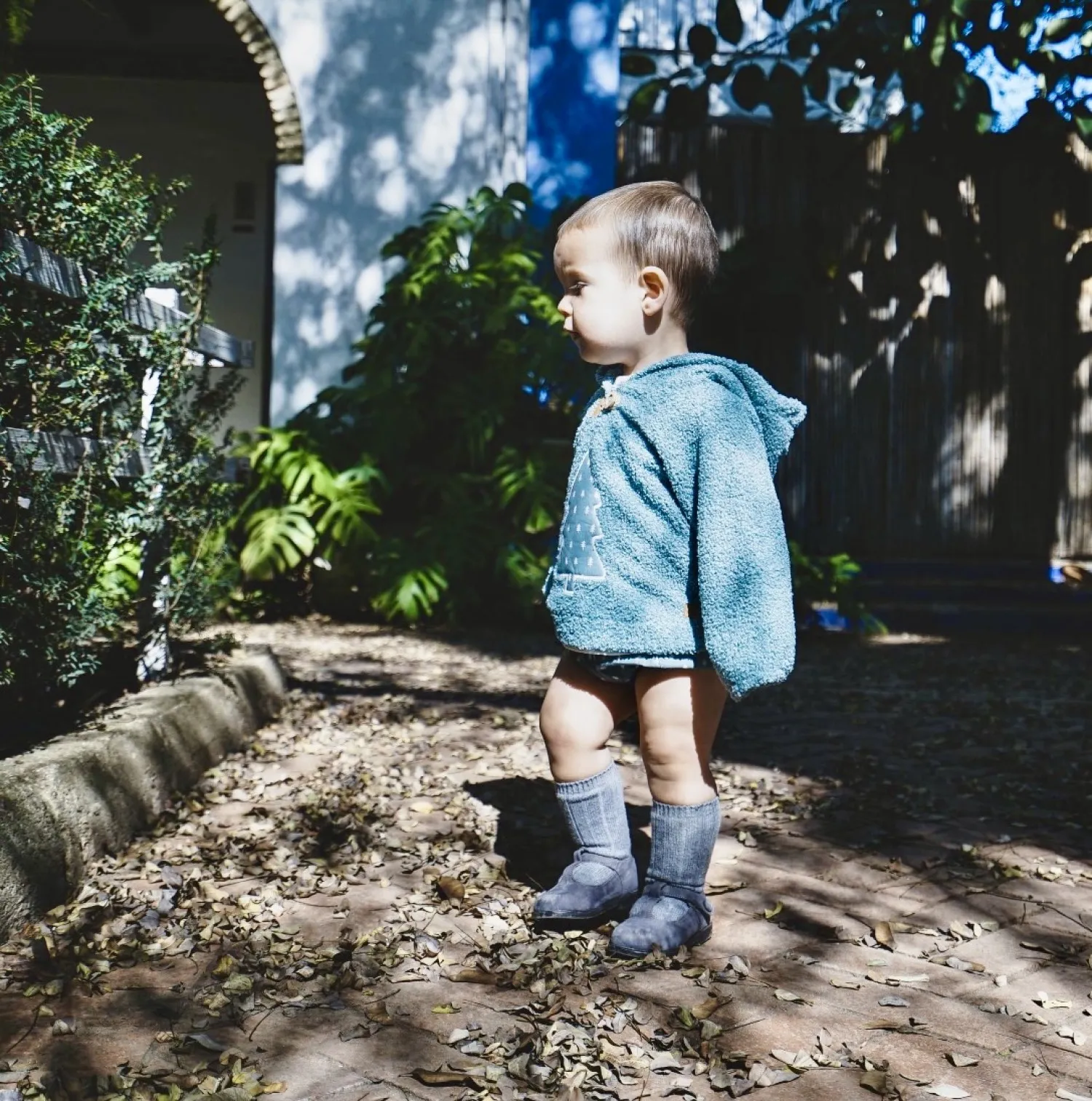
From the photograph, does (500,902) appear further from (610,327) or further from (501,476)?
(501,476)

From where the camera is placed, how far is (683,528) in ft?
7.76

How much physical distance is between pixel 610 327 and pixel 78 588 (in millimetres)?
1491

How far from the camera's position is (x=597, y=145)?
745cm

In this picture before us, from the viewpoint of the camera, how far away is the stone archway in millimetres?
7191

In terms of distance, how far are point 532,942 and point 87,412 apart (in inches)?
69.7

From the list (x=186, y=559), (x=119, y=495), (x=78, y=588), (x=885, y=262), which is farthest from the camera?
(x=885, y=262)

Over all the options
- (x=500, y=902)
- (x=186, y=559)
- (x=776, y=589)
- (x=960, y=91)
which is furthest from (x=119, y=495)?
(x=960, y=91)

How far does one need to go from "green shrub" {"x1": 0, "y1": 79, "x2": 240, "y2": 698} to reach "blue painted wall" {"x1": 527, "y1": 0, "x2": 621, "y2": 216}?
4107 millimetres

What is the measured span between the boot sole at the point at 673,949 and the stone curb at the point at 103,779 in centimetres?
111

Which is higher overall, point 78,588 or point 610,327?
point 610,327

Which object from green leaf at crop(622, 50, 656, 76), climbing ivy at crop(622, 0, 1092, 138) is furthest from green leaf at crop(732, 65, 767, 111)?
green leaf at crop(622, 50, 656, 76)

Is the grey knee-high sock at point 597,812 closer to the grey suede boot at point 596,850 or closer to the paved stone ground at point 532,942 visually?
the grey suede boot at point 596,850

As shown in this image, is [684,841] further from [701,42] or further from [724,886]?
[701,42]

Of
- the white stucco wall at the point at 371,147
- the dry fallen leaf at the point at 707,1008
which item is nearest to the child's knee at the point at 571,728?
the dry fallen leaf at the point at 707,1008
